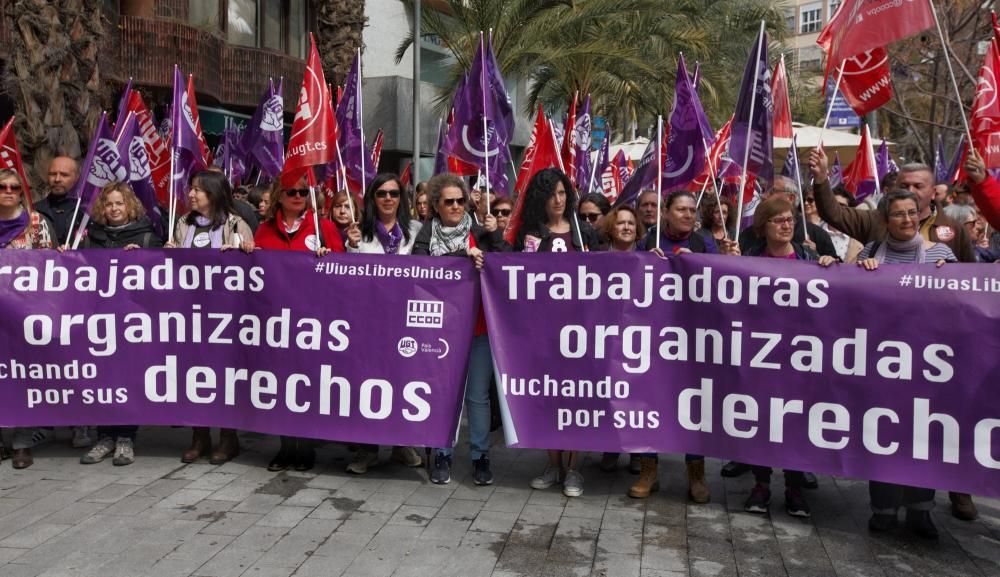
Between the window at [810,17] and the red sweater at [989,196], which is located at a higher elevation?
the window at [810,17]

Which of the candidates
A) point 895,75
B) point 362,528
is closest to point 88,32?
point 362,528

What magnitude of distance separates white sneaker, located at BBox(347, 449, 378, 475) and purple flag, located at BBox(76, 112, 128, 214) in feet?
7.88

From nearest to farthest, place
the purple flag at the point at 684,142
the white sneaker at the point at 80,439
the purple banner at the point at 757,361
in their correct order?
1. the purple banner at the point at 757,361
2. the white sneaker at the point at 80,439
3. the purple flag at the point at 684,142

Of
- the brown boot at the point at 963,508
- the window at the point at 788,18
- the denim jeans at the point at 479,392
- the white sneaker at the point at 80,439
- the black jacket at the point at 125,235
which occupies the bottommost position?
the white sneaker at the point at 80,439

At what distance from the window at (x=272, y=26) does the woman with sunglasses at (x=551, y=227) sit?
52.7 feet

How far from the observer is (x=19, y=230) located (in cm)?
626

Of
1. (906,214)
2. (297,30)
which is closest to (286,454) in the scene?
(906,214)

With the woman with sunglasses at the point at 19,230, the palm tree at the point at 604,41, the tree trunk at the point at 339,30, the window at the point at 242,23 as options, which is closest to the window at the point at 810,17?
the palm tree at the point at 604,41

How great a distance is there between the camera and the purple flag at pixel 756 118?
5.65m

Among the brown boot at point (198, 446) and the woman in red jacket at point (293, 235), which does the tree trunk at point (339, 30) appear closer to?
the woman in red jacket at point (293, 235)

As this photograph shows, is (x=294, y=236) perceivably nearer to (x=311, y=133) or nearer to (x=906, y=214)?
(x=311, y=133)

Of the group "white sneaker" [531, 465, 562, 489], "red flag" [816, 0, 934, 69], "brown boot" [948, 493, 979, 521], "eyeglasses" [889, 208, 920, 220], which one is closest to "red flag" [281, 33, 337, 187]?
"white sneaker" [531, 465, 562, 489]

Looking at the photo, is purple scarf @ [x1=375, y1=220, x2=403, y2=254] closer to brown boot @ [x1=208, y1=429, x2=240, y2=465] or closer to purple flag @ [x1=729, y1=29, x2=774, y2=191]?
brown boot @ [x1=208, y1=429, x2=240, y2=465]

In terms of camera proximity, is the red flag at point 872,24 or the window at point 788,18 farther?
the window at point 788,18
